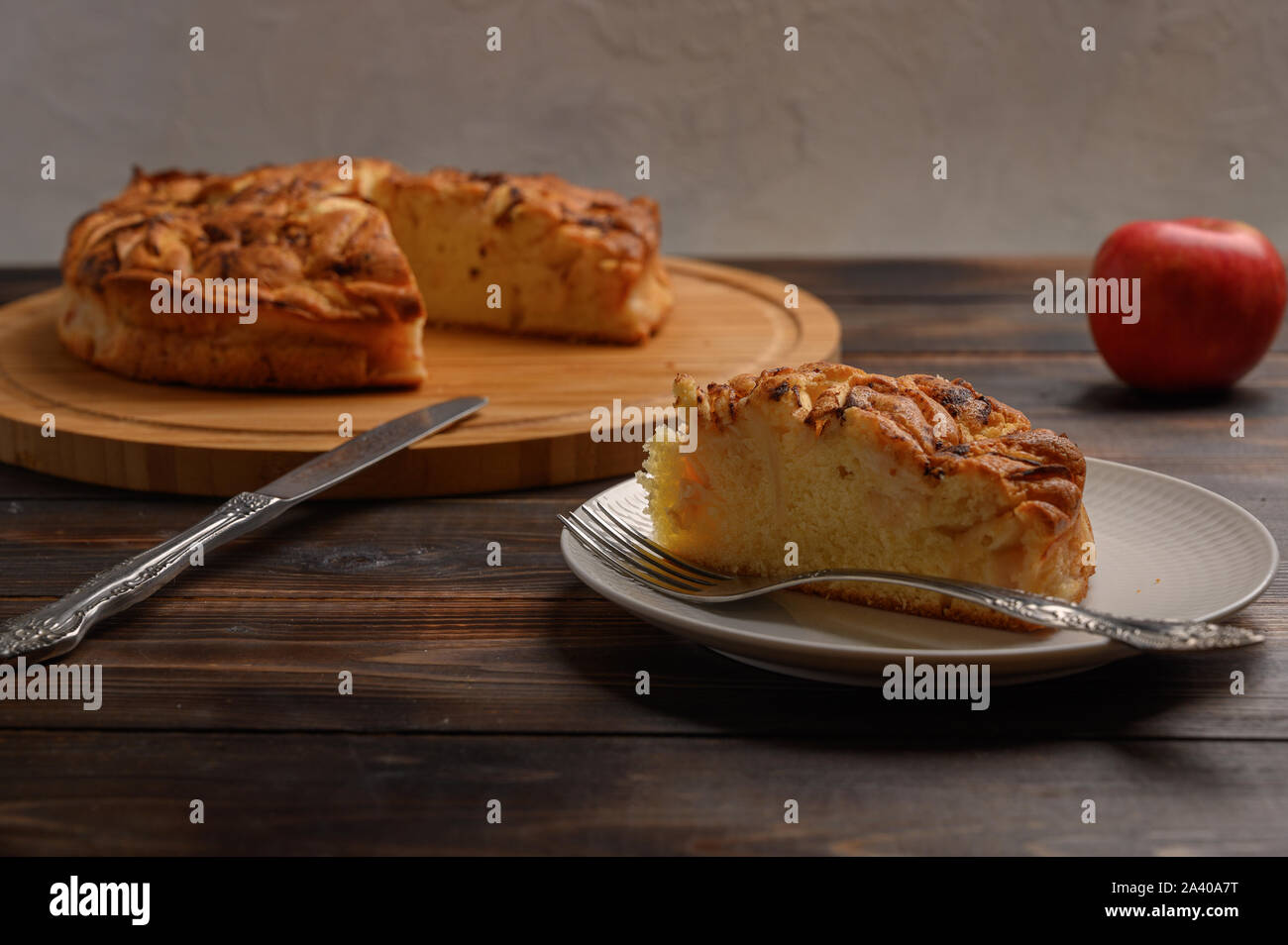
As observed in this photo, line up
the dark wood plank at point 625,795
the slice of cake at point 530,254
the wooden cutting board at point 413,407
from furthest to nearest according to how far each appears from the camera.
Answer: the slice of cake at point 530,254
the wooden cutting board at point 413,407
the dark wood plank at point 625,795

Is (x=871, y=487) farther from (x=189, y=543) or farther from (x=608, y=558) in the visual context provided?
(x=189, y=543)

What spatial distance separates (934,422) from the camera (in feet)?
6.11

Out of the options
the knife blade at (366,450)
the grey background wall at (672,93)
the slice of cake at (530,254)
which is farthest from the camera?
the grey background wall at (672,93)

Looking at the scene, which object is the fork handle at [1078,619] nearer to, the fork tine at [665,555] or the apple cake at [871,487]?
the apple cake at [871,487]

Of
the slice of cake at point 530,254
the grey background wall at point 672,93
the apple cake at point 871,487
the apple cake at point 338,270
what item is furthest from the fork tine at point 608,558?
the grey background wall at point 672,93

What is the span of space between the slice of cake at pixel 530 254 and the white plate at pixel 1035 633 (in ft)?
5.30

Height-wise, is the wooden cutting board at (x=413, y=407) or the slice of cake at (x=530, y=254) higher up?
the slice of cake at (x=530, y=254)

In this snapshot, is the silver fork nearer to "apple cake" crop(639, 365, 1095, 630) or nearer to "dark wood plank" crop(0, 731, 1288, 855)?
"apple cake" crop(639, 365, 1095, 630)

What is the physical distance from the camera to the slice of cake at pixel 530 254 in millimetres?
3582

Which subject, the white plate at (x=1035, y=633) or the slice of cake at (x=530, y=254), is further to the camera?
the slice of cake at (x=530, y=254)

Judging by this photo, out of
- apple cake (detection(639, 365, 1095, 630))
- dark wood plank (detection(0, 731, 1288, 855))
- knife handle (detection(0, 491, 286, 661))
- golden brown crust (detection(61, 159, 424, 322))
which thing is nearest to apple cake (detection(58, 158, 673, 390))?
golden brown crust (detection(61, 159, 424, 322))

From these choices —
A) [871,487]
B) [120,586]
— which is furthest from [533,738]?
[120,586]

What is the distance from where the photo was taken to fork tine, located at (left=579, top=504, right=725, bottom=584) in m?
1.90

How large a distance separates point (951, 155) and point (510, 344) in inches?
125
